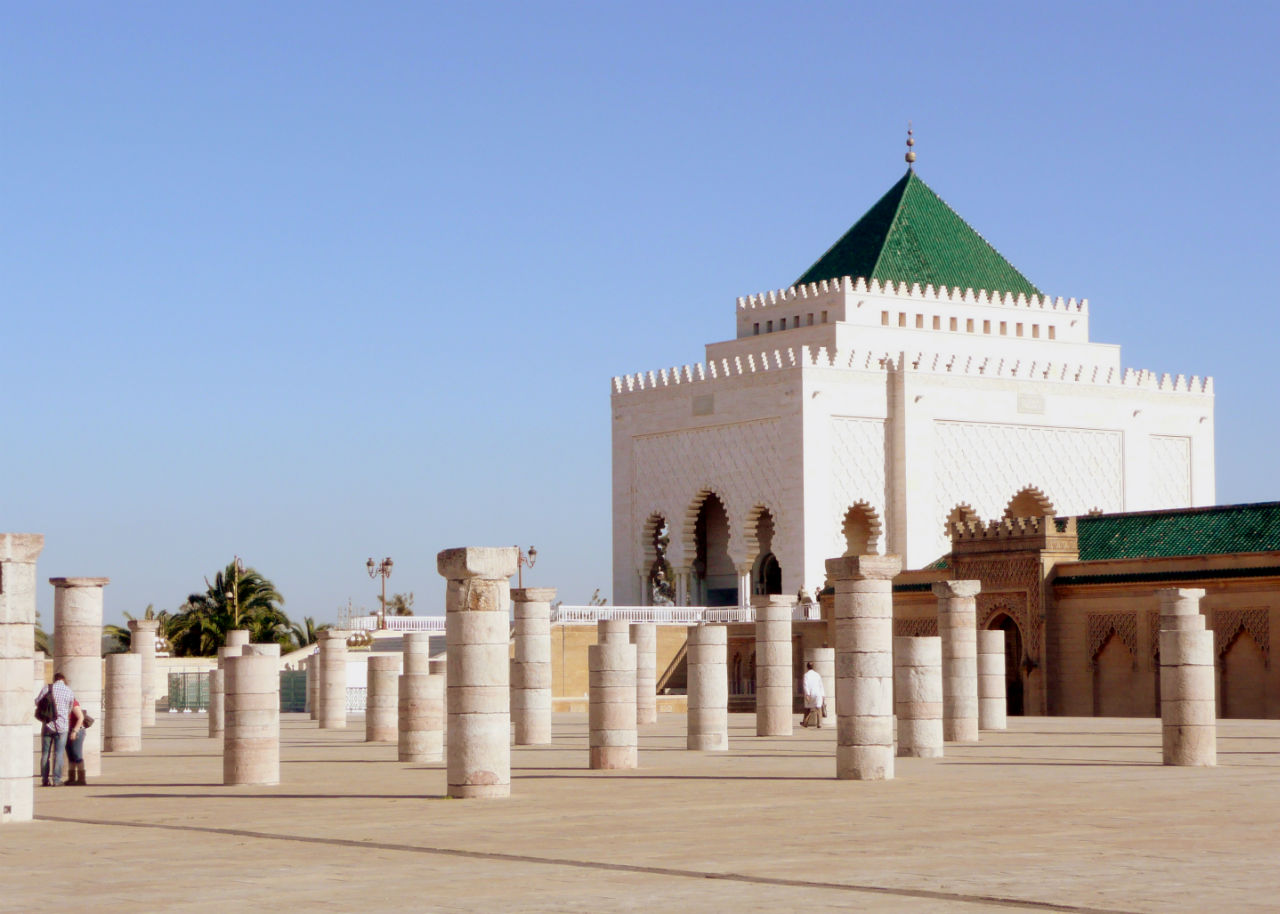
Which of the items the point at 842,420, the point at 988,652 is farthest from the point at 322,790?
the point at 842,420

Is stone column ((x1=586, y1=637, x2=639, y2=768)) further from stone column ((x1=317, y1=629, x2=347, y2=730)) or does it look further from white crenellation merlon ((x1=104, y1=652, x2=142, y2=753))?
stone column ((x1=317, y1=629, x2=347, y2=730))

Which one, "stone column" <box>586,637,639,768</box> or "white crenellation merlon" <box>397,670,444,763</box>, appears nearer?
"stone column" <box>586,637,639,768</box>

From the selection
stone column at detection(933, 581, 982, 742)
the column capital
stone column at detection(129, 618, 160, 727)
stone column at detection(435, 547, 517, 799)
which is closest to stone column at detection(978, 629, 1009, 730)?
stone column at detection(933, 581, 982, 742)

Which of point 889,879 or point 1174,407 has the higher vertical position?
point 1174,407

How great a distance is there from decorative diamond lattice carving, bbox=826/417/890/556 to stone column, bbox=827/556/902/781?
1039 inches

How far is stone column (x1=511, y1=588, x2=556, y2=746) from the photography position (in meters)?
18.6

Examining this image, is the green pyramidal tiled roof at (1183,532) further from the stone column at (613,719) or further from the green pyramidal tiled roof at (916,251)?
the green pyramidal tiled roof at (916,251)

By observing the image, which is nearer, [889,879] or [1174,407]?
[889,879]

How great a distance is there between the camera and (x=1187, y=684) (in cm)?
1566

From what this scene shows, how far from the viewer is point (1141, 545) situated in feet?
96.4

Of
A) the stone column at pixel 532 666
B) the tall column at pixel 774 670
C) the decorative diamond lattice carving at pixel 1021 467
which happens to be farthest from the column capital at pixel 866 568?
the decorative diamond lattice carving at pixel 1021 467

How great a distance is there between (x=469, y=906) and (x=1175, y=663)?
9.66 m

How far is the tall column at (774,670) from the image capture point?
74.1 ft

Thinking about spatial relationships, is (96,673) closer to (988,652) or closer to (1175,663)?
(1175,663)
